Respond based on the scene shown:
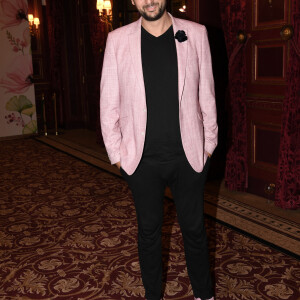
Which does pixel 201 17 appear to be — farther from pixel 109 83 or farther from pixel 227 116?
pixel 109 83

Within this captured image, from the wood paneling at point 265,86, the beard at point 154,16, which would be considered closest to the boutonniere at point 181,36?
the beard at point 154,16

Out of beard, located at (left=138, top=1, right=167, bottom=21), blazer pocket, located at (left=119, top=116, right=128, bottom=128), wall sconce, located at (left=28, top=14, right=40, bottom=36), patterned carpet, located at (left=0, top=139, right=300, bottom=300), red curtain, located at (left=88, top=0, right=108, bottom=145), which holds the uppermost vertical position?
wall sconce, located at (left=28, top=14, right=40, bottom=36)

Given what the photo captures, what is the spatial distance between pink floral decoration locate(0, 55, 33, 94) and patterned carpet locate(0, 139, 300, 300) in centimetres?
371

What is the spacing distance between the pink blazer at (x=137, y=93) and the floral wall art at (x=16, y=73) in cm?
639

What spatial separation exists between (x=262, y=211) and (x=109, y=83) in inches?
Result: 93.4

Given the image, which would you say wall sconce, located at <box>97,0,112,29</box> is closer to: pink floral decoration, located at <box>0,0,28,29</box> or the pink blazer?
pink floral decoration, located at <box>0,0,28,29</box>

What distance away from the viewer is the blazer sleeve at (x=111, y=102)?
1.83 metres

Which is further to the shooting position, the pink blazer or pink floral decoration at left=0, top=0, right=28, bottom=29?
pink floral decoration at left=0, top=0, right=28, bottom=29

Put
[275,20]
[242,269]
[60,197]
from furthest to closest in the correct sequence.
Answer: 1. [60,197]
2. [275,20]
3. [242,269]

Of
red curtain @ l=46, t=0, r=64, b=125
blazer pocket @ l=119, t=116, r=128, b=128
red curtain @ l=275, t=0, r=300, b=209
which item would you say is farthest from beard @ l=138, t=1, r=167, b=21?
red curtain @ l=46, t=0, r=64, b=125

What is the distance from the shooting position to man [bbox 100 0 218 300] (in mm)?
1771

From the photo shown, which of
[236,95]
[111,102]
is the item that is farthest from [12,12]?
[111,102]

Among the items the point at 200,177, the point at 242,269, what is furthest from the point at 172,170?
the point at 242,269

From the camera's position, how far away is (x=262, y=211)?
12.1ft
